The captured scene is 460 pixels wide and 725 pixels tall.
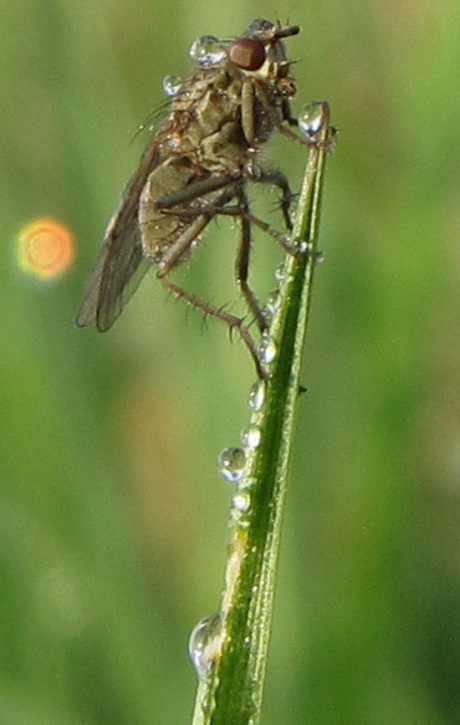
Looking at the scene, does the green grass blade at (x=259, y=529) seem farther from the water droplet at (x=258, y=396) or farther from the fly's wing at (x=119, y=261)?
the fly's wing at (x=119, y=261)

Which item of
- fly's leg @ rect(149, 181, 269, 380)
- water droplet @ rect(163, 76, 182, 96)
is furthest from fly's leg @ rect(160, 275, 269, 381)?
water droplet @ rect(163, 76, 182, 96)

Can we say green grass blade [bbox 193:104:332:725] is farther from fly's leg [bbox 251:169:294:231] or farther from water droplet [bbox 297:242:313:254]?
fly's leg [bbox 251:169:294:231]

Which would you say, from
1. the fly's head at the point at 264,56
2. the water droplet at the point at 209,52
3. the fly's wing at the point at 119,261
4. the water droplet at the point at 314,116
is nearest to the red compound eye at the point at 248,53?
the fly's head at the point at 264,56

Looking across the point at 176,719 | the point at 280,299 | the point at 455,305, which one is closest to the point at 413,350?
the point at 455,305

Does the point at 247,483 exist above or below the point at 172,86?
below

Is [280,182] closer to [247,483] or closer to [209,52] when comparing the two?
[209,52]

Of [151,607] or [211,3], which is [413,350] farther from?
[211,3]

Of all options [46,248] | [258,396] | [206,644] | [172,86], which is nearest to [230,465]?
[258,396]
